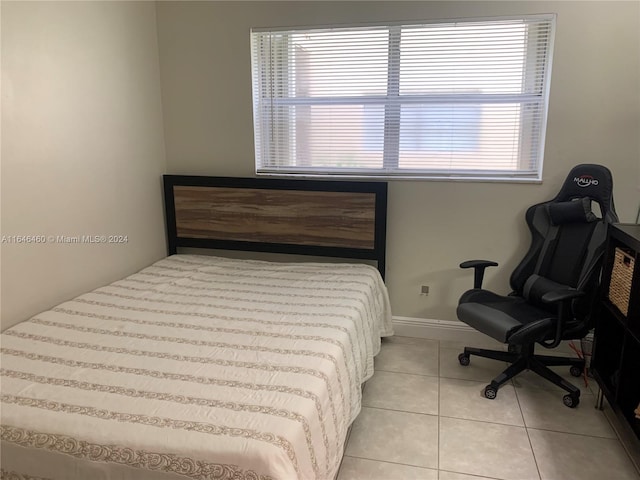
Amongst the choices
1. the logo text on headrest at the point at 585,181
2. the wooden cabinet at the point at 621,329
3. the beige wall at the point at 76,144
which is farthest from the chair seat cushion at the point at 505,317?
the beige wall at the point at 76,144

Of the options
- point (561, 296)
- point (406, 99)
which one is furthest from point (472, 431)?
point (406, 99)

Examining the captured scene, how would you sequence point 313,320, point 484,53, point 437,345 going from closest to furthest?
point 313,320, point 484,53, point 437,345

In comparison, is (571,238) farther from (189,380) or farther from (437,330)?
(189,380)

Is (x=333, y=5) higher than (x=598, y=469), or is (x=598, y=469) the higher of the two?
(x=333, y=5)

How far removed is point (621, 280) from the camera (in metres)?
2.28

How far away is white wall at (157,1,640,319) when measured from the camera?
109 inches

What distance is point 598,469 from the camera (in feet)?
6.85

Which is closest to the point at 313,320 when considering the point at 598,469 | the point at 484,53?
the point at 598,469

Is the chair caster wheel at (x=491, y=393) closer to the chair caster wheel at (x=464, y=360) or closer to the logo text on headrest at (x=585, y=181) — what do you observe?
the chair caster wheel at (x=464, y=360)

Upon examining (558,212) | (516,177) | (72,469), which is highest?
(516,177)

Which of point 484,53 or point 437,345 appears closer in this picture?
point 484,53

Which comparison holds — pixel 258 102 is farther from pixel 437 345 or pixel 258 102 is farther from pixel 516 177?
pixel 437 345

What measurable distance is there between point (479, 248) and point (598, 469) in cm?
146

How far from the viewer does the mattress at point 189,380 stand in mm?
1389
